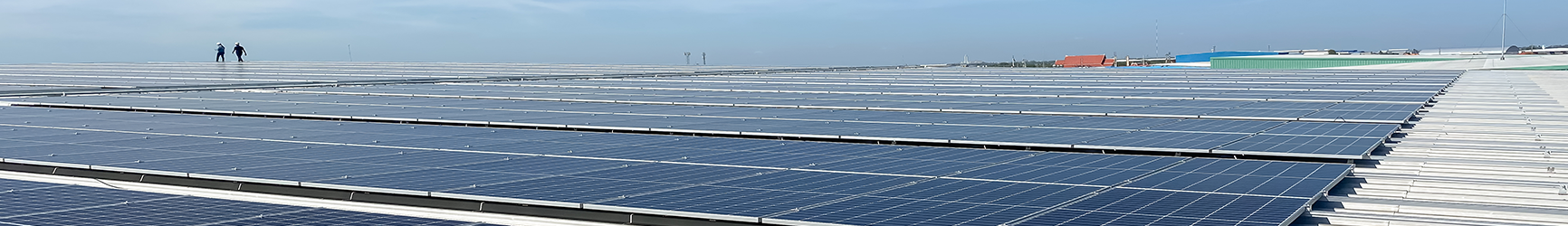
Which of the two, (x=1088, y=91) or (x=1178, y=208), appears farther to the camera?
(x=1088, y=91)

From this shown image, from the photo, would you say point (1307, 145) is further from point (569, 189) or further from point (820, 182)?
point (569, 189)

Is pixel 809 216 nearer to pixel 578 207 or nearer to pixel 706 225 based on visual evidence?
pixel 706 225

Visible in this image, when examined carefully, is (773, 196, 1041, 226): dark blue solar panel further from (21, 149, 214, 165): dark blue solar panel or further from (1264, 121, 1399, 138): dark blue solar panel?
(1264, 121, 1399, 138): dark blue solar panel

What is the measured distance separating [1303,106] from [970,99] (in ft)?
21.1

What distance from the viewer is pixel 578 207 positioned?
9227 mm

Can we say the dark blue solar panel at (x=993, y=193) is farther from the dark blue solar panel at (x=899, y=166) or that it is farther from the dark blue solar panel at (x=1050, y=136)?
the dark blue solar panel at (x=1050, y=136)

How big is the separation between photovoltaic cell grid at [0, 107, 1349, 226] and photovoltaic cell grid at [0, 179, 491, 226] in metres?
0.86

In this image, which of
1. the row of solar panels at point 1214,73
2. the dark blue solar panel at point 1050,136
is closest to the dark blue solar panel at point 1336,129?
the dark blue solar panel at point 1050,136

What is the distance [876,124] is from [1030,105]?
6.48 metres

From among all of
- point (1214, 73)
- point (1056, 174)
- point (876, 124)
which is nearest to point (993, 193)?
point (1056, 174)

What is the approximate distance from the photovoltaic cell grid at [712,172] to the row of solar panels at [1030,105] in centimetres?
723

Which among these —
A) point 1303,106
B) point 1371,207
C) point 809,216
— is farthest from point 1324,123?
point 809,216

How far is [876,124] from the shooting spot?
58.2 ft

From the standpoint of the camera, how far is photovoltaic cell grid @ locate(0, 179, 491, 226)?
872cm
